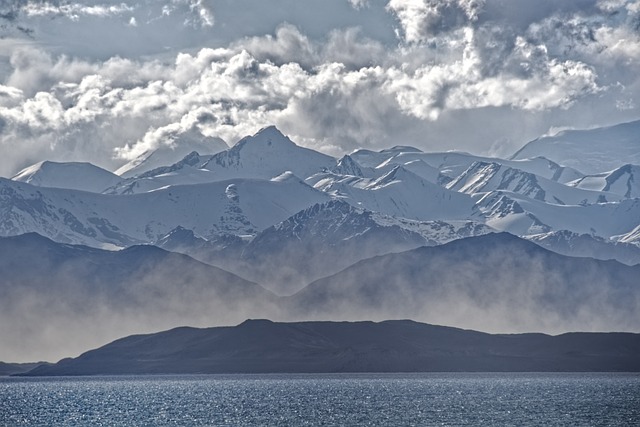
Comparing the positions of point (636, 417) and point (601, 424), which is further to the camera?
point (636, 417)

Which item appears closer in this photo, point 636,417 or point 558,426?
point 558,426

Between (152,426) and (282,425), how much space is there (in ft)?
67.0

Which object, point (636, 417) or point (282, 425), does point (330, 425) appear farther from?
point (636, 417)

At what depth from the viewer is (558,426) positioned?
609 ft

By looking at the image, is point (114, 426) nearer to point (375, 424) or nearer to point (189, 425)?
point (189, 425)

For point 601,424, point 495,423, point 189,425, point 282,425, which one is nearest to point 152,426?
point 189,425

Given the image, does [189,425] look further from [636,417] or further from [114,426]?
[636,417]

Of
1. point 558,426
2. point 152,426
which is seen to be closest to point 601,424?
point 558,426

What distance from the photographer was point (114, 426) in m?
199

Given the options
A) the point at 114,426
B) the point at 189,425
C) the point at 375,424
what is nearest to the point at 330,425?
the point at 375,424

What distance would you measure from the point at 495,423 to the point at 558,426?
1055cm

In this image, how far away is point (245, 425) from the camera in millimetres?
195000

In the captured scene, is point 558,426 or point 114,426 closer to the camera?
point 558,426

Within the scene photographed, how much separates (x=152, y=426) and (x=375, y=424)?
3481 centimetres
